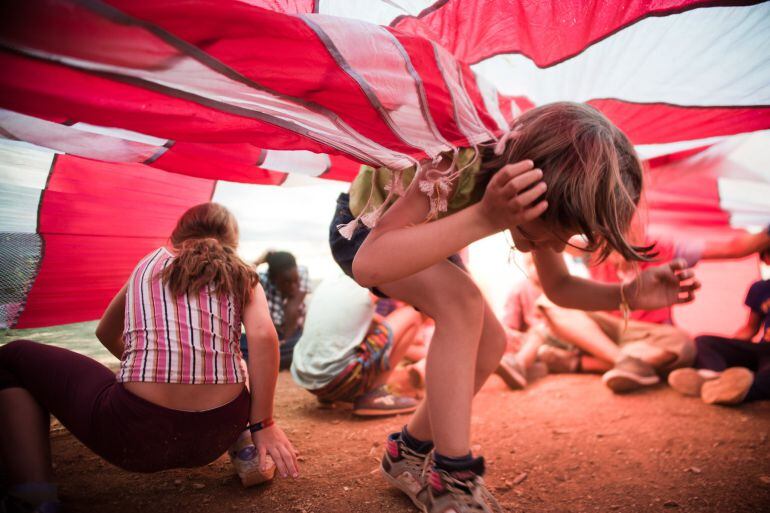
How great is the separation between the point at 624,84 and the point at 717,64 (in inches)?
9.7

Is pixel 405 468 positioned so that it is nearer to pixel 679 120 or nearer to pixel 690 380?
pixel 679 120

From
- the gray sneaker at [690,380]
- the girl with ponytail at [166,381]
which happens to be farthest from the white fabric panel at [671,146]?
the girl with ponytail at [166,381]

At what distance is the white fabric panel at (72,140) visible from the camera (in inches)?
42.4

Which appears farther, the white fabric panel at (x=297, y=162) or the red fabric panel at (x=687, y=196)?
the red fabric panel at (x=687, y=196)

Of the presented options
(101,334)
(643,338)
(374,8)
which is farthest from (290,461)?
(643,338)

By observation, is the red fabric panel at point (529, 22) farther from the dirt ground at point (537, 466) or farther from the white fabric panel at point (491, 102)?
the dirt ground at point (537, 466)

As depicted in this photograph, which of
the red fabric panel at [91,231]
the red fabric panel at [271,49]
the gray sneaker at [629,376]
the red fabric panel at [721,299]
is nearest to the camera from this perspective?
the red fabric panel at [271,49]

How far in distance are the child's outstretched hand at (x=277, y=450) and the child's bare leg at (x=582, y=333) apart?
1984 millimetres

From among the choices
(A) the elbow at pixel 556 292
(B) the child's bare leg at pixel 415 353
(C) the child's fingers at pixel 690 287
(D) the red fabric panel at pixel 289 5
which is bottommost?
(B) the child's bare leg at pixel 415 353

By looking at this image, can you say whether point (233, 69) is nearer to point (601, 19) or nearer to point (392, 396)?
point (601, 19)

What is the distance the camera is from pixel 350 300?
2.06m

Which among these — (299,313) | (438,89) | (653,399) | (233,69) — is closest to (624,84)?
(438,89)

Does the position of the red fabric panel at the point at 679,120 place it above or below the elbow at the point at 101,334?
above

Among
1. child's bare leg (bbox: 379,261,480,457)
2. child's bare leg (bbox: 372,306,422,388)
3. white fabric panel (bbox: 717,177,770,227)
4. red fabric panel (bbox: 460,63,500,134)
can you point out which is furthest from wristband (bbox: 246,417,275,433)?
white fabric panel (bbox: 717,177,770,227)
